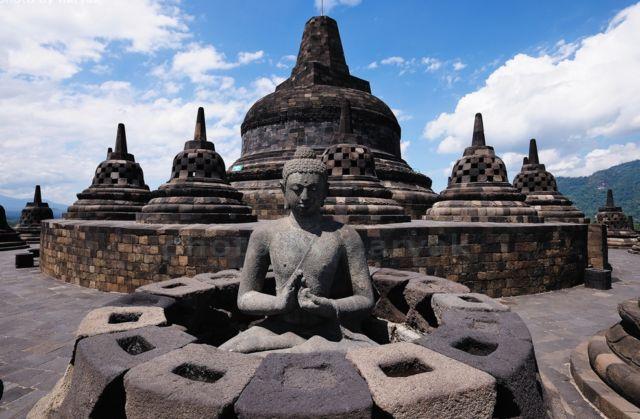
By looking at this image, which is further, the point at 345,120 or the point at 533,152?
the point at 533,152

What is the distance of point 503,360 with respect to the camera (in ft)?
5.87

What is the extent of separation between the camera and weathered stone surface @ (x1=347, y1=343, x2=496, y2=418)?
4.74 ft

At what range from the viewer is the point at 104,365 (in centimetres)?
173

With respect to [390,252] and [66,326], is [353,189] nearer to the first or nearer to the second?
[390,252]

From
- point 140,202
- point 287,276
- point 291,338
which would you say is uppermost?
point 140,202

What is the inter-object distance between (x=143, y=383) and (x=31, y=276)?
1094cm

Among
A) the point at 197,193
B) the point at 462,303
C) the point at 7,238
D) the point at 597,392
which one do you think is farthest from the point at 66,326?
the point at 7,238

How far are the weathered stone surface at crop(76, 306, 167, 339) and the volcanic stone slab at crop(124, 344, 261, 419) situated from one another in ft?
1.89

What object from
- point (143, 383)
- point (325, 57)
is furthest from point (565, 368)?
point (325, 57)

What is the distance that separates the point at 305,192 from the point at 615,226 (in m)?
23.2

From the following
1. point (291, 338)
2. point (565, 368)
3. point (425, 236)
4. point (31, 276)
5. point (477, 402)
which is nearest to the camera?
point (477, 402)

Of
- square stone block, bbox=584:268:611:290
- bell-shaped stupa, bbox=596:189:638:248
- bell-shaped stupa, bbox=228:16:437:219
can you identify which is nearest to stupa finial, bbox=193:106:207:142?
bell-shaped stupa, bbox=228:16:437:219

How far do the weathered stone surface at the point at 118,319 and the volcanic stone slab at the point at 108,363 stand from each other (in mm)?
90

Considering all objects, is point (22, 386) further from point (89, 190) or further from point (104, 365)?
point (89, 190)
